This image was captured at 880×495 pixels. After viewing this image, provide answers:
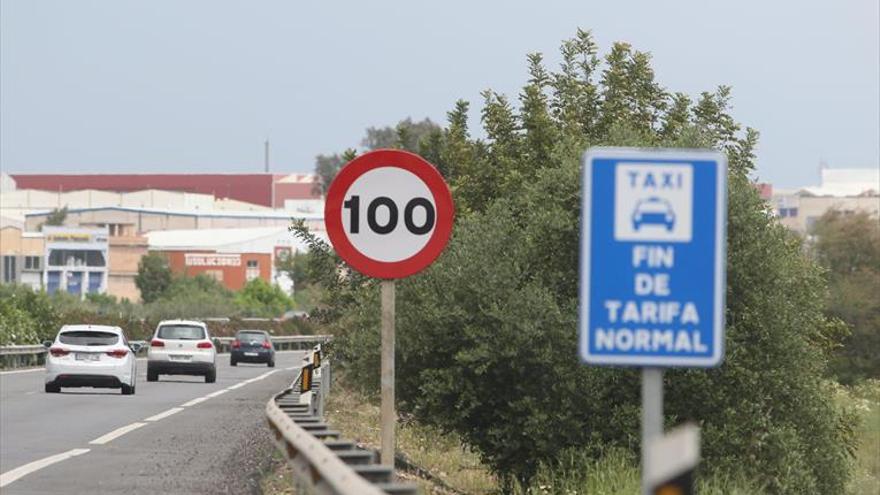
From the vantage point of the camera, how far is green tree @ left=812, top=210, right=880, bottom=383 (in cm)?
7456

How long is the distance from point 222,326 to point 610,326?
9773 centimetres

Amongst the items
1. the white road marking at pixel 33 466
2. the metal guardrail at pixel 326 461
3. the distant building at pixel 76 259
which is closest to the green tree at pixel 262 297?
the distant building at pixel 76 259

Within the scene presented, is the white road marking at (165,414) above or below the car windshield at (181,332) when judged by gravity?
below

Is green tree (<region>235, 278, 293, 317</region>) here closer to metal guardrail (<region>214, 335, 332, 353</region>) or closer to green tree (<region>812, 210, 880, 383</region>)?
metal guardrail (<region>214, 335, 332, 353</region>)

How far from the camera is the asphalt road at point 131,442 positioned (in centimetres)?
1683

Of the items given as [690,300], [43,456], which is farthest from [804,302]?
[690,300]

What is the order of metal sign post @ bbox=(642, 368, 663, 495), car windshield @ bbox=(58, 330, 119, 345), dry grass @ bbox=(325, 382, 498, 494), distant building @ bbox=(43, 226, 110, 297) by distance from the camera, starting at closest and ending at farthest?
metal sign post @ bbox=(642, 368, 663, 495) → dry grass @ bbox=(325, 382, 498, 494) → car windshield @ bbox=(58, 330, 119, 345) → distant building @ bbox=(43, 226, 110, 297)

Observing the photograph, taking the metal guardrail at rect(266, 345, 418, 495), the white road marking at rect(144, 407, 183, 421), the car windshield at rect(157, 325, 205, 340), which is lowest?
the white road marking at rect(144, 407, 183, 421)

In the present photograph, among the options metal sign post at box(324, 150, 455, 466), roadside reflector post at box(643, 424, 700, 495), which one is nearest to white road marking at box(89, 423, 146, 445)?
metal sign post at box(324, 150, 455, 466)

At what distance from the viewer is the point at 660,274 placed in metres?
6.29

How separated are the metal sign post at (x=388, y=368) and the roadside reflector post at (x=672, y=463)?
6.33 meters

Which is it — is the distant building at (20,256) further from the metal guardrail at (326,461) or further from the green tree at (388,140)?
the metal guardrail at (326,461)

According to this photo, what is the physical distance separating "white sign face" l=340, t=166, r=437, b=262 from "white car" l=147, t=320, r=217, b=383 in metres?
35.0

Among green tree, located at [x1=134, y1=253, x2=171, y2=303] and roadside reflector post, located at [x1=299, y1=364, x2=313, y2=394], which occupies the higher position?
Answer: roadside reflector post, located at [x1=299, y1=364, x2=313, y2=394]
